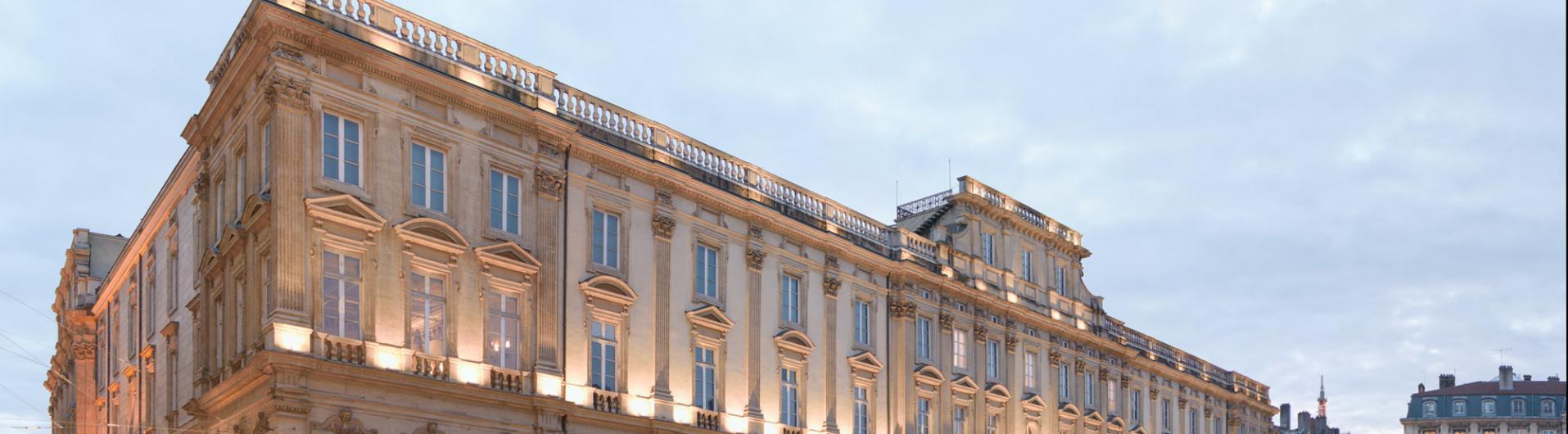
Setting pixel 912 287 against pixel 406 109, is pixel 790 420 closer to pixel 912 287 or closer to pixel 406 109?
pixel 912 287

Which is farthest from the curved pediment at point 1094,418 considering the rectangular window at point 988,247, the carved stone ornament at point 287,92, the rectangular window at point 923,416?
the carved stone ornament at point 287,92

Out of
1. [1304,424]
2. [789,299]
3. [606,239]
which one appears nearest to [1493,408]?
[1304,424]

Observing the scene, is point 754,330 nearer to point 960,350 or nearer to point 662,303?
point 662,303

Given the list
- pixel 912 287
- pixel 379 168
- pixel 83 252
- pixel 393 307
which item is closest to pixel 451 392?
pixel 393 307

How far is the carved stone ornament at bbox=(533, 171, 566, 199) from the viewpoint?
37406mm

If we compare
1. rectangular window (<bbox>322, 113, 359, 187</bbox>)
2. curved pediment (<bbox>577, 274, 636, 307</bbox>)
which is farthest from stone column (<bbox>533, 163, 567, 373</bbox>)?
rectangular window (<bbox>322, 113, 359, 187</bbox>)

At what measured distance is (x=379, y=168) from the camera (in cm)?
3359

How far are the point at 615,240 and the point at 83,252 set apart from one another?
30846 mm

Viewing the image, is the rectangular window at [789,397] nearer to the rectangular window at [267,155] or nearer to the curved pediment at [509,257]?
the curved pediment at [509,257]

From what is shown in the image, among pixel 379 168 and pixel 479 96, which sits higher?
pixel 479 96

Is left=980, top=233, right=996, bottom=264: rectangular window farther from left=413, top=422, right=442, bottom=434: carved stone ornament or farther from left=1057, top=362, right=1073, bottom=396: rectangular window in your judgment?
Result: left=413, top=422, right=442, bottom=434: carved stone ornament

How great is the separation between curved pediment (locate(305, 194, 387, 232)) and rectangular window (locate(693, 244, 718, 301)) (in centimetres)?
1158

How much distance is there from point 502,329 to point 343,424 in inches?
213

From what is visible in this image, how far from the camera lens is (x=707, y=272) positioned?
4297cm
